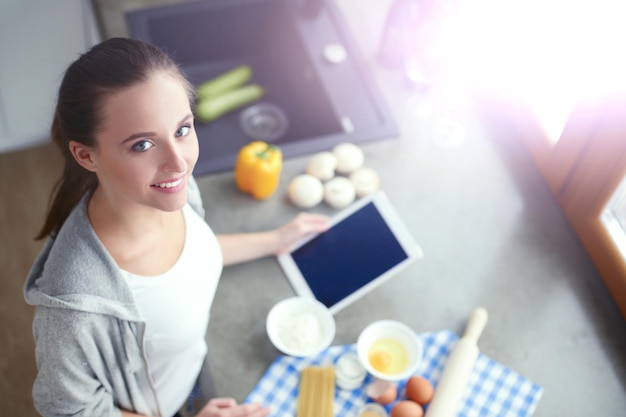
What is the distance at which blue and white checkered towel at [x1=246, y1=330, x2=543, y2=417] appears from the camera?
1.43 meters

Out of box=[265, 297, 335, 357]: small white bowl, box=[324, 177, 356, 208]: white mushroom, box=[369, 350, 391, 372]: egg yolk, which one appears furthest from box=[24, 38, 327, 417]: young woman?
box=[324, 177, 356, 208]: white mushroom

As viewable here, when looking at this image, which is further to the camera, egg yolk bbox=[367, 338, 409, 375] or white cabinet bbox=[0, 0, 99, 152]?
white cabinet bbox=[0, 0, 99, 152]

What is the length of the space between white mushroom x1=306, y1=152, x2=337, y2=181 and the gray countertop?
0.05 m

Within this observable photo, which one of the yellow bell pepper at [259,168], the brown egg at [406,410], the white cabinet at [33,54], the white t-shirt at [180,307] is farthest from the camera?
the white cabinet at [33,54]

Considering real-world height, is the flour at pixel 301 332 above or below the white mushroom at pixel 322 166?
below

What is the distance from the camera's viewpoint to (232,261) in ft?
5.12

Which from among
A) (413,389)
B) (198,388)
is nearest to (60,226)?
(198,388)

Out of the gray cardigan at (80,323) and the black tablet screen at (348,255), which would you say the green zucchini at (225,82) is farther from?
the gray cardigan at (80,323)

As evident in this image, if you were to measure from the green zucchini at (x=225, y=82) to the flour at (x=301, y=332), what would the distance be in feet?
2.71

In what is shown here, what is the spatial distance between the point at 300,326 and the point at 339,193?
1.17 ft

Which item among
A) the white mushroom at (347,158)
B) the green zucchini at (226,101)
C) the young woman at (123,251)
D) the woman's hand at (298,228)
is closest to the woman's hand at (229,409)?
the young woman at (123,251)

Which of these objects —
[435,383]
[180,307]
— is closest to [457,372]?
[435,383]

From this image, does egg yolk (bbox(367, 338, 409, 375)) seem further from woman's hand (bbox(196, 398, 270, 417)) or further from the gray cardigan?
the gray cardigan

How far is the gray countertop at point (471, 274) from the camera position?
1.51 m
